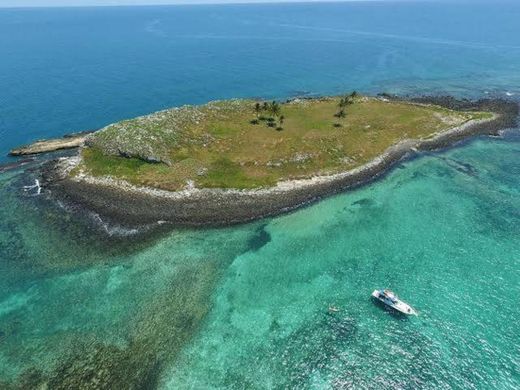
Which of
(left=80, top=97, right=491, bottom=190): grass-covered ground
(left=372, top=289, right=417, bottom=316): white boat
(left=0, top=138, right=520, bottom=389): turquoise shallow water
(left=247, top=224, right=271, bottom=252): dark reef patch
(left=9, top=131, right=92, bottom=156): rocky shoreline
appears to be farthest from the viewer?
(left=9, top=131, right=92, bottom=156): rocky shoreline

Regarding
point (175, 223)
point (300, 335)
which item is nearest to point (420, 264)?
point (300, 335)

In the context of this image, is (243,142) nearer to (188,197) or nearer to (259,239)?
(188,197)

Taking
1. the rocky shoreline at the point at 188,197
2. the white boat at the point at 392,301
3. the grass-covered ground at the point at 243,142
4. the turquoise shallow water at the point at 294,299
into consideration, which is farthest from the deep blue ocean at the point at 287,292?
the grass-covered ground at the point at 243,142

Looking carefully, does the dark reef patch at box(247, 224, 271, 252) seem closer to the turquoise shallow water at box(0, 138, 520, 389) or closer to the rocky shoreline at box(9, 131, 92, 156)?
the turquoise shallow water at box(0, 138, 520, 389)

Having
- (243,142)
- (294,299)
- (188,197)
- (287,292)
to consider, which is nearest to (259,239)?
(287,292)

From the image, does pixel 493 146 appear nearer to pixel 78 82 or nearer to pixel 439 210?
pixel 439 210

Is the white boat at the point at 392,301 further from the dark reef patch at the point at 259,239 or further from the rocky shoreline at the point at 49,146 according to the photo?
the rocky shoreline at the point at 49,146

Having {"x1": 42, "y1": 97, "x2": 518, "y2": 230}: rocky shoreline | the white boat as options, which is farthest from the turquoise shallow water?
{"x1": 42, "y1": 97, "x2": 518, "y2": 230}: rocky shoreline
